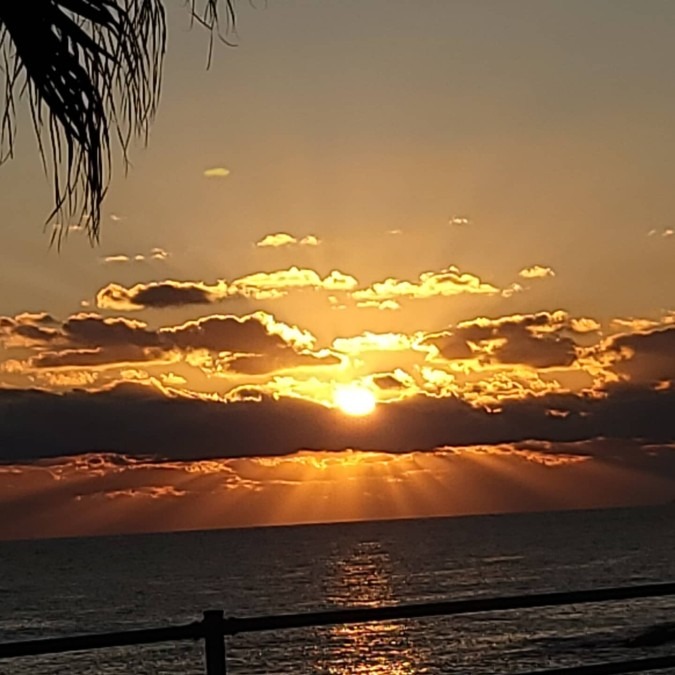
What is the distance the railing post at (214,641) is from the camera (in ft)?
13.9

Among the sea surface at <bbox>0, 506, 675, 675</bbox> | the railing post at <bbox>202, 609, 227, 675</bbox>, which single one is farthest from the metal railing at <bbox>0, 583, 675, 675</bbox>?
the sea surface at <bbox>0, 506, 675, 675</bbox>

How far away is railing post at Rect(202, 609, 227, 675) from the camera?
4.25 m

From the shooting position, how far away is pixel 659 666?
5039 mm

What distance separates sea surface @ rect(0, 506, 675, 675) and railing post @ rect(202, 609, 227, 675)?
35.0 m

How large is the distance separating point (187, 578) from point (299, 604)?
2723 centimetres

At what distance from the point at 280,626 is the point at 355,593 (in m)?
68.4

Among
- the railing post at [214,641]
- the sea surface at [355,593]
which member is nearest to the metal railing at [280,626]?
the railing post at [214,641]

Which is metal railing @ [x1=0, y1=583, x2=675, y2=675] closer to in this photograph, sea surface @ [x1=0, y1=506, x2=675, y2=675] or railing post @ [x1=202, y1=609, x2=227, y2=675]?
railing post @ [x1=202, y1=609, x2=227, y2=675]

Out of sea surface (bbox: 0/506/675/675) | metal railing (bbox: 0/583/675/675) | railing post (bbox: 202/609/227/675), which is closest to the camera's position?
metal railing (bbox: 0/583/675/675)

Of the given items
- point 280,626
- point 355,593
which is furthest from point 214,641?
point 355,593

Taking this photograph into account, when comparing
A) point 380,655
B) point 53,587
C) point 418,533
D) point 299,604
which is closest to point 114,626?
point 299,604

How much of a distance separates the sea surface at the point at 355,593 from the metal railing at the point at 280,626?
113 feet

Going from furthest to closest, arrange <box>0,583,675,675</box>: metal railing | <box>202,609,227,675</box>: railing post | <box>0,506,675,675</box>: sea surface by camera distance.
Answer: <box>0,506,675,675</box>: sea surface < <box>202,609,227,675</box>: railing post < <box>0,583,675,675</box>: metal railing

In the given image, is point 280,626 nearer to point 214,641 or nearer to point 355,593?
point 214,641
